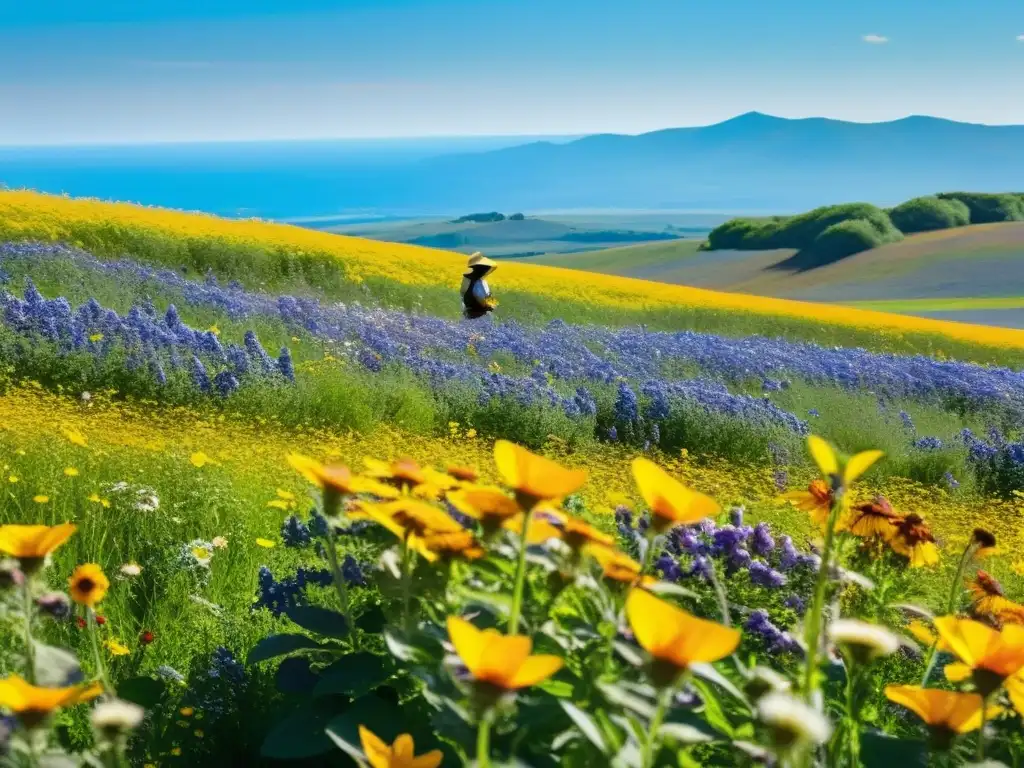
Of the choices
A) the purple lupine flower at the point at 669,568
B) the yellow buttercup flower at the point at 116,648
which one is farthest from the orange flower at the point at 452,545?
the yellow buttercup flower at the point at 116,648

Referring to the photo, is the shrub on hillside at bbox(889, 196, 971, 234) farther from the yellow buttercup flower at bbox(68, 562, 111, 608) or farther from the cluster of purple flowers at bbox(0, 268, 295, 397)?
the yellow buttercup flower at bbox(68, 562, 111, 608)

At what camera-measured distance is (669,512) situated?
1.22 meters

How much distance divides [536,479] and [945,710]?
1.87 feet

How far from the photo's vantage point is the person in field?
424 cm

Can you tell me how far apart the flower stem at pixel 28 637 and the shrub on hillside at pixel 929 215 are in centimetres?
5601

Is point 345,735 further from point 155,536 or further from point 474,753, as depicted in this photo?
point 155,536

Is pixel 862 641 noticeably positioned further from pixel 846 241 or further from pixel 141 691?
pixel 846 241

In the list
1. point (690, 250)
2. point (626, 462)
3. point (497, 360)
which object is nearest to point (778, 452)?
point (626, 462)

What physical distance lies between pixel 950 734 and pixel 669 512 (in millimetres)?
425

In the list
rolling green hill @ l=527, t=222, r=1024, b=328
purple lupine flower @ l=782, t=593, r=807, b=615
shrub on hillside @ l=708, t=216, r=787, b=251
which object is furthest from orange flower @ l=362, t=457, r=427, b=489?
shrub on hillside @ l=708, t=216, r=787, b=251

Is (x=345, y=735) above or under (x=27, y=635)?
under

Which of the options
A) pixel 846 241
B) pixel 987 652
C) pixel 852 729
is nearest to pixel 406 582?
pixel 852 729

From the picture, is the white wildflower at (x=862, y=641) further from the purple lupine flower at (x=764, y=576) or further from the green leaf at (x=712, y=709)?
the purple lupine flower at (x=764, y=576)

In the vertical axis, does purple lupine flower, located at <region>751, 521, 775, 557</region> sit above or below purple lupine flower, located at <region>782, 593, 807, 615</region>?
above
